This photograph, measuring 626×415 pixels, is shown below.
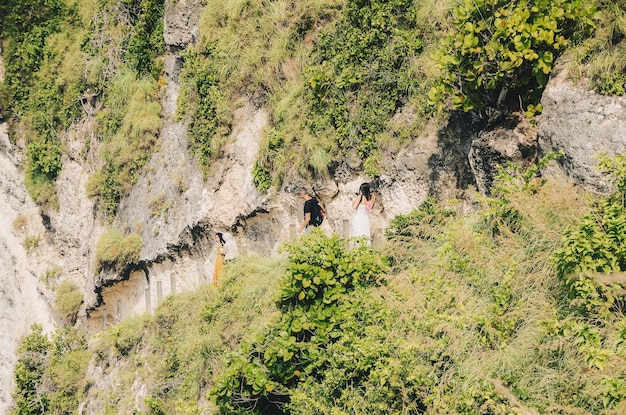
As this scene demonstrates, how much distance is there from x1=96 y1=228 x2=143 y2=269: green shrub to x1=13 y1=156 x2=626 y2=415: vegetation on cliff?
17.5 feet

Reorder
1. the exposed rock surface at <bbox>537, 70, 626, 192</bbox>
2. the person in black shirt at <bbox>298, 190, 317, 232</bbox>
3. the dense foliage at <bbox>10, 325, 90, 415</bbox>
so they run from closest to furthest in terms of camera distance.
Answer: the exposed rock surface at <bbox>537, 70, 626, 192</bbox>
the person in black shirt at <bbox>298, 190, 317, 232</bbox>
the dense foliage at <bbox>10, 325, 90, 415</bbox>

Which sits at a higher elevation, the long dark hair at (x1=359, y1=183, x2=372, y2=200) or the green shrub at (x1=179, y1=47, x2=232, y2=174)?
the green shrub at (x1=179, y1=47, x2=232, y2=174)

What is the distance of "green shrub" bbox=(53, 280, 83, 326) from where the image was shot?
19.6 meters

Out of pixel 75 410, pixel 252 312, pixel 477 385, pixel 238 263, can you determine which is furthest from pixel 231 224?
pixel 477 385

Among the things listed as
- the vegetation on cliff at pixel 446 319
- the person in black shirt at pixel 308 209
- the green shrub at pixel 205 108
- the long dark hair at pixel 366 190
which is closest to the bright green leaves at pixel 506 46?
the vegetation on cliff at pixel 446 319

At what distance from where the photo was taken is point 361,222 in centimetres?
1177

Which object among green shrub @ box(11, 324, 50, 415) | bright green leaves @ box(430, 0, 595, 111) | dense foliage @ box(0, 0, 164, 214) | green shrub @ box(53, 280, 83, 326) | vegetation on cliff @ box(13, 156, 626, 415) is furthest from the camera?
green shrub @ box(53, 280, 83, 326)

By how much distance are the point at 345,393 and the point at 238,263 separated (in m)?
4.57

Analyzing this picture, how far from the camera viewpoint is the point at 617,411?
615 cm

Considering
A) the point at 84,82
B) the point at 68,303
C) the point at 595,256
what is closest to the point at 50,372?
the point at 68,303

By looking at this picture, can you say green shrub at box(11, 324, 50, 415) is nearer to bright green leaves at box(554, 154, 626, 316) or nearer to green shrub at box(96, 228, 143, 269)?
green shrub at box(96, 228, 143, 269)

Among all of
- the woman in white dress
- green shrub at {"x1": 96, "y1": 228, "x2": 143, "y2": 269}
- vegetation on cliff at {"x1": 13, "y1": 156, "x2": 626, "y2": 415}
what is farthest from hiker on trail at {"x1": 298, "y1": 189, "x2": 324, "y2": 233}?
green shrub at {"x1": 96, "y1": 228, "x2": 143, "y2": 269}

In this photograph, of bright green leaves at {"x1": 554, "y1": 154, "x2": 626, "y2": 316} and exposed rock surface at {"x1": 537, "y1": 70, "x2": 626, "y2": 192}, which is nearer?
bright green leaves at {"x1": 554, "y1": 154, "x2": 626, "y2": 316}

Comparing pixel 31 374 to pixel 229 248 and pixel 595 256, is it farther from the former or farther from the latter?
pixel 595 256
